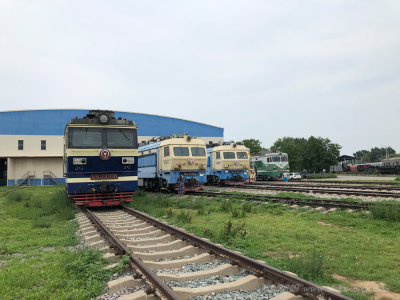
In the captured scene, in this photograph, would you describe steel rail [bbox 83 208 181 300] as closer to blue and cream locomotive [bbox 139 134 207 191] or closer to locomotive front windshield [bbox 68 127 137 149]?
locomotive front windshield [bbox 68 127 137 149]

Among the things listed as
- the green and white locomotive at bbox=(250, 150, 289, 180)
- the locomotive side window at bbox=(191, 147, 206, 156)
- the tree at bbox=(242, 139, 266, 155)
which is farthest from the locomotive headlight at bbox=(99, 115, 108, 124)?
the tree at bbox=(242, 139, 266, 155)

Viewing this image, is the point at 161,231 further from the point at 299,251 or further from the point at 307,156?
the point at 307,156

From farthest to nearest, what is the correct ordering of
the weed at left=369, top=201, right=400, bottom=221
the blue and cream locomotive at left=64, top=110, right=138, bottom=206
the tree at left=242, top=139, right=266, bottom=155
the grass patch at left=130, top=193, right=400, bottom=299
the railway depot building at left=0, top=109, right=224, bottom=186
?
the tree at left=242, top=139, right=266, bottom=155, the railway depot building at left=0, top=109, right=224, bottom=186, the blue and cream locomotive at left=64, top=110, right=138, bottom=206, the weed at left=369, top=201, right=400, bottom=221, the grass patch at left=130, top=193, right=400, bottom=299

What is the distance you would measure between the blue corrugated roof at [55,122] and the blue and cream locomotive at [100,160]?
27.9 meters

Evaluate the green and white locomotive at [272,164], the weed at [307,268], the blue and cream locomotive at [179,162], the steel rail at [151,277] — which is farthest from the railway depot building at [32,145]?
the weed at [307,268]

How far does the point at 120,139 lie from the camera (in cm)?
1169

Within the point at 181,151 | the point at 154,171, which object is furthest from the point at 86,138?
the point at 154,171

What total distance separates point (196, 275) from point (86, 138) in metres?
8.27

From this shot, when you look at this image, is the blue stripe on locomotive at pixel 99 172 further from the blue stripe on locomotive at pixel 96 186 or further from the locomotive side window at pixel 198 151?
the locomotive side window at pixel 198 151

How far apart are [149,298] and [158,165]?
15.6m

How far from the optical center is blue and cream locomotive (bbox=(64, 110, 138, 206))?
35.8 feet

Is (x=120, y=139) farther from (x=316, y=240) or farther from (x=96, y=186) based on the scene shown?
(x=316, y=240)

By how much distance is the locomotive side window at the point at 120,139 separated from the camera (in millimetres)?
11516

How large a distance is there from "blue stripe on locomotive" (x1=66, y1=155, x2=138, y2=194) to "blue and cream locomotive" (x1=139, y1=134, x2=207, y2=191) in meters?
5.63
